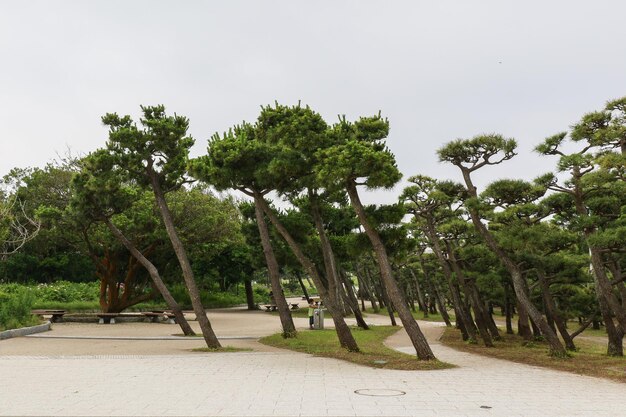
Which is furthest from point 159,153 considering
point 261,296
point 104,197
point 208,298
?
point 261,296

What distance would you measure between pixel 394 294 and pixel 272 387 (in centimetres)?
487

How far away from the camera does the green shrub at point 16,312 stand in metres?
18.0

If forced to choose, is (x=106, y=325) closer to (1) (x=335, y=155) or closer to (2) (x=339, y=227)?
(2) (x=339, y=227)

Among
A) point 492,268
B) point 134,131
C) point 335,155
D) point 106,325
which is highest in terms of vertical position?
point 134,131

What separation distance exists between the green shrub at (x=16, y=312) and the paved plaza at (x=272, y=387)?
563 cm

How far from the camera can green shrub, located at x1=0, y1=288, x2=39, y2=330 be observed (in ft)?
59.0

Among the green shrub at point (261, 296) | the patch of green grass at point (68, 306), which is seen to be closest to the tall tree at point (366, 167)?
the patch of green grass at point (68, 306)

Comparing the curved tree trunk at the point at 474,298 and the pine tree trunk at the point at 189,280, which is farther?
the curved tree trunk at the point at 474,298

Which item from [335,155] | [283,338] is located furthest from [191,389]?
[283,338]

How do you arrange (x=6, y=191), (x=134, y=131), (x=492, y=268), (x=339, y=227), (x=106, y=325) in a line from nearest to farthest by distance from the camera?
(x=134, y=131) < (x=492, y=268) < (x=106, y=325) < (x=339, y=227) < (x=6, y=191)

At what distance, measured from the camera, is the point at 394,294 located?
1198 centimetres

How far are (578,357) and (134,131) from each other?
1494 centimetres

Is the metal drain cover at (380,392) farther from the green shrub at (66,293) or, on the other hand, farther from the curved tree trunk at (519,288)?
the green shrub at (66,293)

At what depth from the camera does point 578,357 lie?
1386 centimetres
